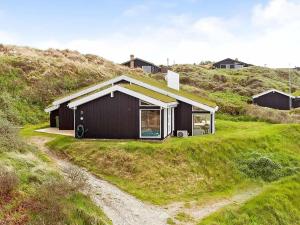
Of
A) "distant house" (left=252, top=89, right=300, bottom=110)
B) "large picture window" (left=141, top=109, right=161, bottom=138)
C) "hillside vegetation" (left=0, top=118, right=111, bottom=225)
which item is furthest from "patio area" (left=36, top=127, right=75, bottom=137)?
"distant house" (left=252, top=89, right=300, bottom=110)

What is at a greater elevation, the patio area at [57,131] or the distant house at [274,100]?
the distant house at [274,100]

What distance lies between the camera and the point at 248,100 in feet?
212

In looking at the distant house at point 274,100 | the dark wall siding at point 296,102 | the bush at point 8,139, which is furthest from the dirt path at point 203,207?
the dark wall siding at point 296,102

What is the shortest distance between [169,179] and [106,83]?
44.9 feet

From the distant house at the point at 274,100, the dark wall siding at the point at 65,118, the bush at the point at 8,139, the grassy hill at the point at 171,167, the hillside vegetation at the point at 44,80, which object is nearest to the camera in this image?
the grassy hill at the point at 171,167

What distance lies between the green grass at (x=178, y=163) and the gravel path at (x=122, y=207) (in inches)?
31.1

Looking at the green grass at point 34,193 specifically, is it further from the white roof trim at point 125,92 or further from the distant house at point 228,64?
the distant house at point 228,64

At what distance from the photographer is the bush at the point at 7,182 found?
15461mm

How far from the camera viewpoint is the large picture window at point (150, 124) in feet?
94.8

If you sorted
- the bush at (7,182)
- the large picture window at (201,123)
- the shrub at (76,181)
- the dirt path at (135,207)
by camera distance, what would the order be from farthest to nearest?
the large picture window at (201,123)
the dirt path at (135,207)
the shrub at (76,181)
the bush at (7,182)

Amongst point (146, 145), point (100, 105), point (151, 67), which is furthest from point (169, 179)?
point (151, 67)

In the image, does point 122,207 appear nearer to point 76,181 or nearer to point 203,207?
point 76,181

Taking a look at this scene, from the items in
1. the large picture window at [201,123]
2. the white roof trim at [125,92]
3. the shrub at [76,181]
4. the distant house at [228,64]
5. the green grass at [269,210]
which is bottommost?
the green grass at [269,210]

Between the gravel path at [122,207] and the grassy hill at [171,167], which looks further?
the gravel path at [122,207]
